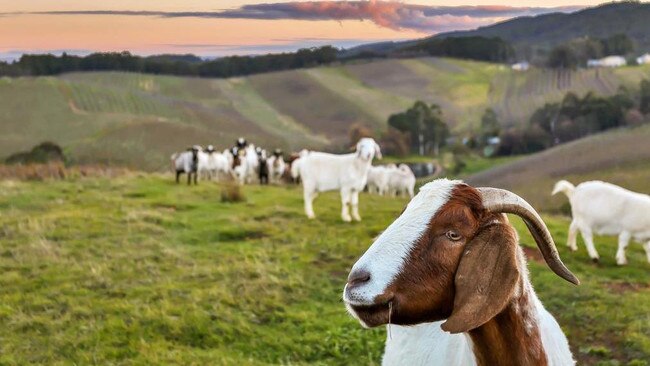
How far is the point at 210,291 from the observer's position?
946 centimetres

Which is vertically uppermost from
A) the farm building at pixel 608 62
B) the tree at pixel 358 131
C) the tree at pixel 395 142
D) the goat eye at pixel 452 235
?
the farm building at pixel 608 62

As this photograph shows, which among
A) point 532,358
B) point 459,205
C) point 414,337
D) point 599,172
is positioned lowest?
point 599,172

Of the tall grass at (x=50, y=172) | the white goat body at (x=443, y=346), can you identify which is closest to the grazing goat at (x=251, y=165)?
the tall grass at (x=50, y=172)

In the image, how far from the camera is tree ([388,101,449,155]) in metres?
56.9

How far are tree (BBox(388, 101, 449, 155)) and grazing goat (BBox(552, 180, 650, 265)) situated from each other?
43939 millimetres

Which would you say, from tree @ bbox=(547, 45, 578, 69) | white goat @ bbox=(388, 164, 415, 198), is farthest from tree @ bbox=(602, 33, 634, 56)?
white goat @ bbox=(388, 164, 415, 198)

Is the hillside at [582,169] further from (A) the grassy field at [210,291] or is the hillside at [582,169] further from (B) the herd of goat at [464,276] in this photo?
(B) the herd of goat at [464,276]

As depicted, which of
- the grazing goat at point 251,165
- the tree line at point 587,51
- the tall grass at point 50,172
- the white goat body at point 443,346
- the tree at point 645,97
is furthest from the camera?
the tree line at point 587,51

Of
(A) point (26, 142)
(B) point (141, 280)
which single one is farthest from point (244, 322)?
(A) point (26, 142)

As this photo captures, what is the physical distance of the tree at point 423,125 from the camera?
187 ft

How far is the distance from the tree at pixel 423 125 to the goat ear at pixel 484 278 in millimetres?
53788

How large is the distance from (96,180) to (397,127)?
37351mm

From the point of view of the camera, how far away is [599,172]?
29.7 metres

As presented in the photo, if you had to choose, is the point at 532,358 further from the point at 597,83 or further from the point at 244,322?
the point at 597,83
